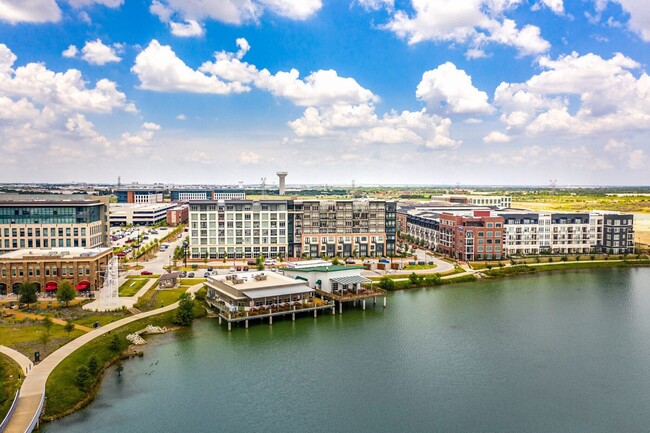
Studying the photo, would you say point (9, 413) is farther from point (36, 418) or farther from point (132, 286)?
point (132, 286)

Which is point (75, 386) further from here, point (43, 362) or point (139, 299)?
point (139, 299)

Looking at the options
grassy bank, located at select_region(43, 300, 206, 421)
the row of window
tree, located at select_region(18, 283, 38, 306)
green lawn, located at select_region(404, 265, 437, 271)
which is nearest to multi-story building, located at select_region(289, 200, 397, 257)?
green lawn, located at select_region(404, 265, 437, 271)

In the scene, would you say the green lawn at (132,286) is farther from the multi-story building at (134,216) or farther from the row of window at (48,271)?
the multi-story building at (134,216)

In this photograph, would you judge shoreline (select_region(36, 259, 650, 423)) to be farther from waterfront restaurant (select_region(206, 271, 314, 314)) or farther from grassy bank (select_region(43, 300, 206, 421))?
waterfront restaurant (select_region(206, 271, 314, 314))

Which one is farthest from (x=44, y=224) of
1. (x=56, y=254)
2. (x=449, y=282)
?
(x=449, y=282)

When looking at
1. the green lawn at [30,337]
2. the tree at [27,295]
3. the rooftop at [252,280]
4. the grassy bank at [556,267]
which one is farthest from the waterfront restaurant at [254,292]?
the grassy bank at [556,267]

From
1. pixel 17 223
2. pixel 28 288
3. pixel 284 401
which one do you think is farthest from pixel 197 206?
pixel 284 401
